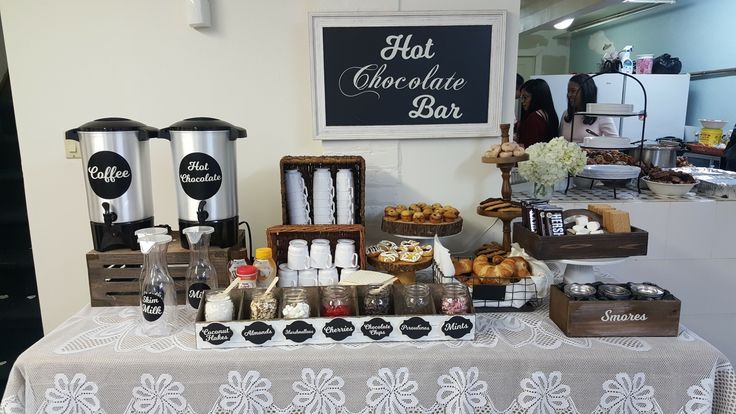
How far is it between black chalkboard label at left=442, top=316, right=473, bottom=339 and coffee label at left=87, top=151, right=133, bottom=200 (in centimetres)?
90

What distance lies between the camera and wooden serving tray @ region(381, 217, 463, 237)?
4.88 ft

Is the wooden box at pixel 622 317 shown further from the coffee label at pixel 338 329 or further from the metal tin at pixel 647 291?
the coffee label at pixel 338 329

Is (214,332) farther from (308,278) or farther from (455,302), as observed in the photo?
(455,302)

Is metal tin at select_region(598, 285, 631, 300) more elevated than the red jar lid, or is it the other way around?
the red jar lid

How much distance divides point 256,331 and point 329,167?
658mm

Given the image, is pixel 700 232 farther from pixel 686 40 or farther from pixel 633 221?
pixel 686 40

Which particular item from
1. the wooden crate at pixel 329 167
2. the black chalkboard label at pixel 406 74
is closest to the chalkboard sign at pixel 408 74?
the black chalkboard label at pixel 406 74

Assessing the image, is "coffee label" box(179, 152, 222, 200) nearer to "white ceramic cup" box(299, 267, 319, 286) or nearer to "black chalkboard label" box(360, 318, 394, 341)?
"white ceramic cup" box(299, 267, 319, 286)

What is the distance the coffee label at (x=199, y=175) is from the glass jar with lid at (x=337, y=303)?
0.43 metres

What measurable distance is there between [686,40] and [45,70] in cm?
534

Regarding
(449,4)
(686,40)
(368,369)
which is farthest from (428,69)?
(686,40)

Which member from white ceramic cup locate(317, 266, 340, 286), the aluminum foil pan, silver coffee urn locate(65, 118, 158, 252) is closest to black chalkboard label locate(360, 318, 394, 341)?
white ceramic cup locate(317, 266, 340, 286)

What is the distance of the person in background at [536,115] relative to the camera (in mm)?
2936

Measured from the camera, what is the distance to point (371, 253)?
1.43 meters
